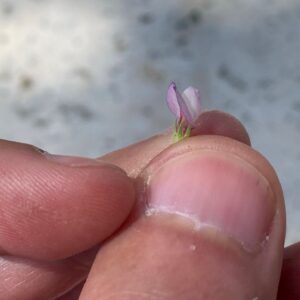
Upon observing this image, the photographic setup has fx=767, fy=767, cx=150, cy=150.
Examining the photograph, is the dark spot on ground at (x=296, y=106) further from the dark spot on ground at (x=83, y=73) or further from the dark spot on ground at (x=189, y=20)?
the dark spot on ground at (x=83, y=73)

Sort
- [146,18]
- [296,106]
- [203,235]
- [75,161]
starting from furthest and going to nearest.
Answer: [146,18]
[296,106]
[75,161]
[203,235]

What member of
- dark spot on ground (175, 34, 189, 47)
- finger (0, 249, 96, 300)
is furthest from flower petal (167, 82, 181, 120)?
dark spot on ground (175, 34, 189, 47)

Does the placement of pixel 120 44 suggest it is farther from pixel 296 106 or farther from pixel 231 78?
pixel 296 106

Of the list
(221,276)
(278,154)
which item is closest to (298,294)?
(221,276)

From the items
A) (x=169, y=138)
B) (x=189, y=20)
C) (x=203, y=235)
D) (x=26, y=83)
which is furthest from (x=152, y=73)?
(x=203, y=235)

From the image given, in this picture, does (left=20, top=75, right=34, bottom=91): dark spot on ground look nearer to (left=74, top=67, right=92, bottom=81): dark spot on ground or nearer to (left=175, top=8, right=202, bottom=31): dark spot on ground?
(left=74, top=67, right=92, bottom=81): dark spot on ground

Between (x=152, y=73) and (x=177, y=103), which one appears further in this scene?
(x=152, y=73)
